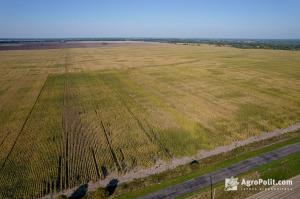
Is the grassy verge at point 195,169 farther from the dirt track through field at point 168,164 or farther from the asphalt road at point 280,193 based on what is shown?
the asphalt road at point 280,193

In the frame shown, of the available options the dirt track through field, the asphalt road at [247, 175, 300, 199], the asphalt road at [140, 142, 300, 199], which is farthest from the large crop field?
the asphalt road at [247, 175, 300, 199]

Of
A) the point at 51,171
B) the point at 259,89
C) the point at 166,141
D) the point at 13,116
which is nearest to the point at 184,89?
the point at 259,89

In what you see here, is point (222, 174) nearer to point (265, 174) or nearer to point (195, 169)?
point (195, 169)

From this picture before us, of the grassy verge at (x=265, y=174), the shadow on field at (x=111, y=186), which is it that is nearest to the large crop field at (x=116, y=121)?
the shadow on field at (x=111, y=186)

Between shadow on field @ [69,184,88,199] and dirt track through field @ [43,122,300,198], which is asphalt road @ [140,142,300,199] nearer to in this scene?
dirt track through field @ [43,122,300,198]

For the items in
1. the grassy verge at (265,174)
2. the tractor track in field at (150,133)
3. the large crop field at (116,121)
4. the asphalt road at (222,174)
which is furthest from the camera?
the tractor track in field at (150,133)

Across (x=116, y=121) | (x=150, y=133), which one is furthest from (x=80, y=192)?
(x=116, y=121)
